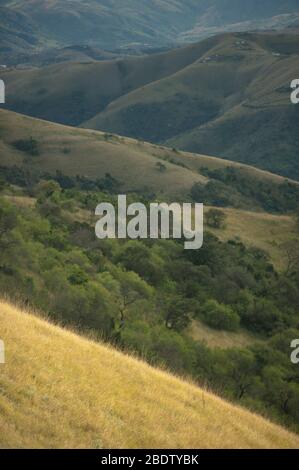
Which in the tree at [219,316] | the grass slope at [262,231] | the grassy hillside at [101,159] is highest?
the grassy hillside at [101,159]

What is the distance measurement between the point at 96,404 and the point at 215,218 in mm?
91591

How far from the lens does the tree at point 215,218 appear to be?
10325 centimetres

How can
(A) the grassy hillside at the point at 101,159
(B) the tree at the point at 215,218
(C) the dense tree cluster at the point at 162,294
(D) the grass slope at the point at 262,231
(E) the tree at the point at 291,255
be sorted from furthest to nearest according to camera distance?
1. (A) the grassy hillside at the point at 101,159
2. (B) the tree at the point at 215,218
3. (D) the grass slope at the point at 262,231
4. (E) the tree at the point at 291,255
5. (C) the dense tree cluster at the point at 162,294

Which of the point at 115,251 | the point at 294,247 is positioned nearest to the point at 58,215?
the point at 115,251

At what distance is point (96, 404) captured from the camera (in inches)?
549

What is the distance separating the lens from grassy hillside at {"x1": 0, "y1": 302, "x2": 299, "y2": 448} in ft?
39.7

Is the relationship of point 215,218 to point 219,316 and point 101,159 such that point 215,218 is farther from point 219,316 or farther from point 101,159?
point 101,159

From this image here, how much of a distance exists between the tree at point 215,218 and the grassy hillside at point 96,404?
277 ft

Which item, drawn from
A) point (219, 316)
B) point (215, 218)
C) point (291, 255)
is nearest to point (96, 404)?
point (219, 316)

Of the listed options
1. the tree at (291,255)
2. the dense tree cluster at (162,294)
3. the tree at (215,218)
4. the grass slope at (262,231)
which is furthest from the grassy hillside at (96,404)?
the tree at (215,218)

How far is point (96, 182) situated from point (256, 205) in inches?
1797

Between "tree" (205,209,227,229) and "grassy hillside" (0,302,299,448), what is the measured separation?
277ft

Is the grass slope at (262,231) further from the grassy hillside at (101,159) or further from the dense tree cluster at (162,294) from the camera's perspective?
the grassy hillside at (101,159)

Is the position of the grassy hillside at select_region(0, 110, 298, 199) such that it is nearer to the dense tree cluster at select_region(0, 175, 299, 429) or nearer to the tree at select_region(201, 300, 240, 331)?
the dense tree cluster at select_region(0, 175, 299, 429)
